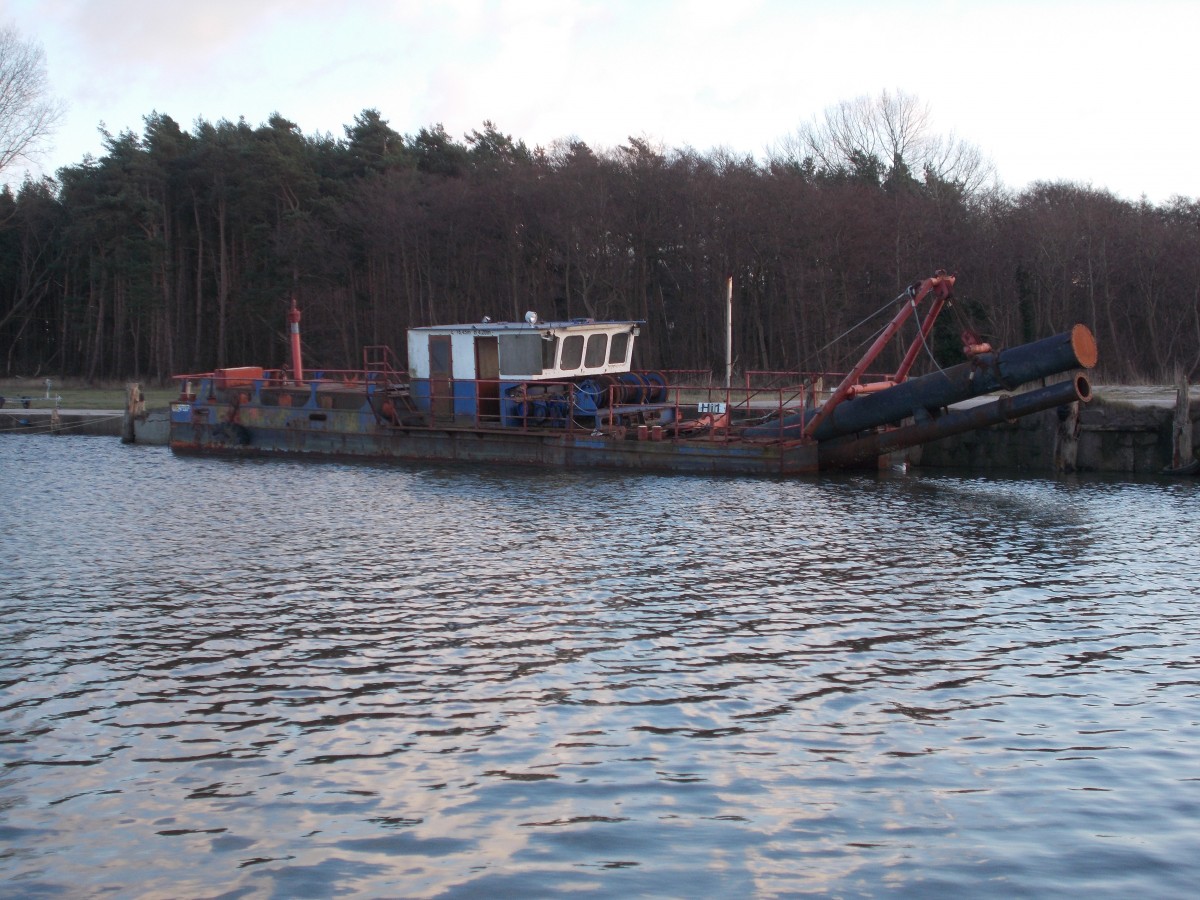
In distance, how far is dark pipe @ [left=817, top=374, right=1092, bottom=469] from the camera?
2067 centimetres

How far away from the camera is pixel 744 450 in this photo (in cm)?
2330

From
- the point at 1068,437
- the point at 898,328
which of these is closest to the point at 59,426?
the point at 898,328

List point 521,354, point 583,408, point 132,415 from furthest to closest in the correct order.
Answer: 1. point 132,415
2. point 521,354
3. point 583,408

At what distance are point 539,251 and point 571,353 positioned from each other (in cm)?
2463

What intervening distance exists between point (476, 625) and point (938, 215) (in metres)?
38.0

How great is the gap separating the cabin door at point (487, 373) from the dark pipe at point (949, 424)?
784 cm

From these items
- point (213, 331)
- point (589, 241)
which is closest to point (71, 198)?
point (213, 331)

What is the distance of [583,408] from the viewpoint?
83.8ft

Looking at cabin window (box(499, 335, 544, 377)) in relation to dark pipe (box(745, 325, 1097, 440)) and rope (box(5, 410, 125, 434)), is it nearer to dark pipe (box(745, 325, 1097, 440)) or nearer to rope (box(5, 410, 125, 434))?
dark pipe (box(745, 325, 1097, 440))

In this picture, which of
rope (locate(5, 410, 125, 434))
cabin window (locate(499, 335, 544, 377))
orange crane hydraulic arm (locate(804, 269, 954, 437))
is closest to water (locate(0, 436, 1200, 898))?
orange crane hydraulic arm (locate(804, 269, 954, 437))

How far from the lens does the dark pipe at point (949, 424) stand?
20672 mm

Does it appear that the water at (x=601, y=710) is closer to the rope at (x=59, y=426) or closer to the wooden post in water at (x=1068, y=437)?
the wooden post in water at (x=1068, y=437)

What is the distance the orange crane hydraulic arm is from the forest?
341 inches

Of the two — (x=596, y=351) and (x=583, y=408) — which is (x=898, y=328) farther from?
(x=596, y=351)
